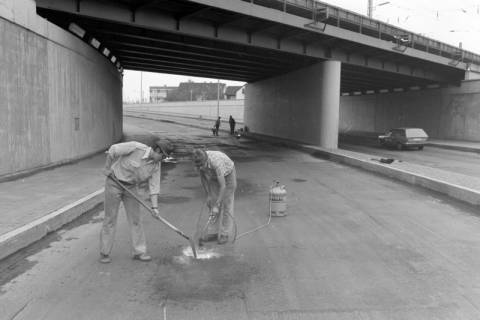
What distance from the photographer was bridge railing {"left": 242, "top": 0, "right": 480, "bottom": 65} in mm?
21312

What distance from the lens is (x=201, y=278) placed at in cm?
507

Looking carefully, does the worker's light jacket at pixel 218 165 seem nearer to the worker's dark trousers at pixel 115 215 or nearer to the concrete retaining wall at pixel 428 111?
the worker's dark trousers at pixel 115 215

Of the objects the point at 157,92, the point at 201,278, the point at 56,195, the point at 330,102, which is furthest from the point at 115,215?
the point at 157,92

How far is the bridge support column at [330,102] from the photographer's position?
26.5 metres

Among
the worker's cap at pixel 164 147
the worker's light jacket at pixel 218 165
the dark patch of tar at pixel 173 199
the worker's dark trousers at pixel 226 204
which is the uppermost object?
the worker's cap at pixel 164 147

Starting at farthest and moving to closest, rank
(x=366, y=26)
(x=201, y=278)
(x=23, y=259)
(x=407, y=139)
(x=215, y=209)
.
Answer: (x=407, y=139) < (x=366, y=26) < (x=215, y=209) < (x=23, y=259) < (x=201, y=278)

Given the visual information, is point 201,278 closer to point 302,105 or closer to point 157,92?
point 302,105

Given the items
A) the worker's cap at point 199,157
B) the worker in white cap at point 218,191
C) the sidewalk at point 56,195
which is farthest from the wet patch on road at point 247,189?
the worker's cap at point 199,157

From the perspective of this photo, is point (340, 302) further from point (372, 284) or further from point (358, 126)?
point (358, 126)

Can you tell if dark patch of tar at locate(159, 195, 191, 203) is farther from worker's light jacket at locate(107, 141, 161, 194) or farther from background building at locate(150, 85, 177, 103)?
background building at locate(150, 85, 177, 103)

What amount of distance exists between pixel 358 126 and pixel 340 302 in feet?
161

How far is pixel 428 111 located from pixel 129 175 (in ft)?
130

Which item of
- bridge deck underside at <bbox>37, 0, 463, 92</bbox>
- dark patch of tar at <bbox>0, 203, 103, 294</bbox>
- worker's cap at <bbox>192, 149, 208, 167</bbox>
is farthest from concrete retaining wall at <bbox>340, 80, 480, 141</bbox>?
dark patch of tar at <bbox>0, 203, 103, 294</bbox>

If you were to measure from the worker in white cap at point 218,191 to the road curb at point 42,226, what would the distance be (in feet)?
8.31
